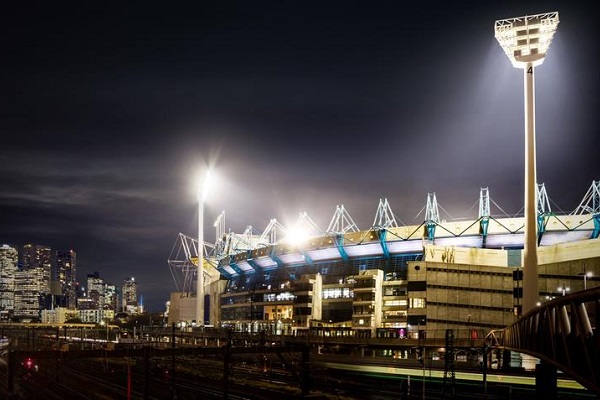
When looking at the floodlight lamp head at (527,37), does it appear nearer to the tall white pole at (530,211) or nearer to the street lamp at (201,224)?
the tall white pole at (530,211)

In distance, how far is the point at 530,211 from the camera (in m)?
83.3

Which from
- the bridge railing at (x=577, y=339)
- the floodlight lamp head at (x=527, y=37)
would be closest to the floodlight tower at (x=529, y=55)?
the floodlight lamp head at (x=527, y=37)

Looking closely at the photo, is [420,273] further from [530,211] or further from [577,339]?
[577,339]

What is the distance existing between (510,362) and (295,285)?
8395cm

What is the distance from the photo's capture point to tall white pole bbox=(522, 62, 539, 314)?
3108 inches

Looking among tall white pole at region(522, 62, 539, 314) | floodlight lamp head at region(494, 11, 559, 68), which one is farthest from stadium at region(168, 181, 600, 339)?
floodlight lamp head at region(494, 11, 559, 68)

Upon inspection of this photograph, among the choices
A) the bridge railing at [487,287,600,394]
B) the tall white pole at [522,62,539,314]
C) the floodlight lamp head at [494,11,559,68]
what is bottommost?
the bridge railing at [487,287,600,394]

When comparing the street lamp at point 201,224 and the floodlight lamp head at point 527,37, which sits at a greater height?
the floodlight lamp head at point 527,37

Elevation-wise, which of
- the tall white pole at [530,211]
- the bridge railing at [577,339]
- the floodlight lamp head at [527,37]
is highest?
the floodlight lamp head at [527,37]

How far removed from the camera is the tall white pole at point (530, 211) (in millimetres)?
78938

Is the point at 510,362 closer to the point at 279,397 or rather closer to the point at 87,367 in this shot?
the point at 279,397

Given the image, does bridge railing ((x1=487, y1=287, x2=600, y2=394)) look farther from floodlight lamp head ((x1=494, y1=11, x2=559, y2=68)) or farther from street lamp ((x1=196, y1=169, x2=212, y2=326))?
street lamp ((x1=196, y1=169, x2=212, y2=326))

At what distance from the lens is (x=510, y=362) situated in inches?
2469

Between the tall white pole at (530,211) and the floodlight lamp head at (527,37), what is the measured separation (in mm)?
1460
